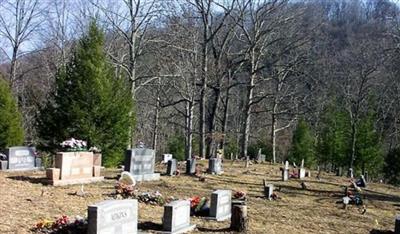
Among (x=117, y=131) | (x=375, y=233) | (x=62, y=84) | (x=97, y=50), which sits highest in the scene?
(x=97, y=50)

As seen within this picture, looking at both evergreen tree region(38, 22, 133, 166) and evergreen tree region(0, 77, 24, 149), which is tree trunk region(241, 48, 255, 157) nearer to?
evergreen tree region(38, 22, 133, 166)

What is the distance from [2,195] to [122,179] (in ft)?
13.0

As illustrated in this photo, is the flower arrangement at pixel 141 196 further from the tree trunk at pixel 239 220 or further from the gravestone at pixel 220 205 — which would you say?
the tree trunk at pixel 239 220

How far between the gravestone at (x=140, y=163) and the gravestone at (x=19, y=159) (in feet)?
14.4

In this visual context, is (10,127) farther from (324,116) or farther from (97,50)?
(324,116)

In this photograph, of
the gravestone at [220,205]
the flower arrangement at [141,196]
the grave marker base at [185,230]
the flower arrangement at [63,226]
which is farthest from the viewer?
the flower arrangement at [141,196]

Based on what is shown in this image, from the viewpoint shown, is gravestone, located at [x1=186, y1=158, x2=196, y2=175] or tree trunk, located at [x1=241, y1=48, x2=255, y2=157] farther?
tree trunk, located at [x1=241, y1=48, x2=255, y2=157]

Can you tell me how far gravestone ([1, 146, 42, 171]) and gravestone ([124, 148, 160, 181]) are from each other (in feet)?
14.4

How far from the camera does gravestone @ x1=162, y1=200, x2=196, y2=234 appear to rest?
9352 millimetres

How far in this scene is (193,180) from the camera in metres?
18.4

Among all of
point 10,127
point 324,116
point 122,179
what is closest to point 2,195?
point 122,179

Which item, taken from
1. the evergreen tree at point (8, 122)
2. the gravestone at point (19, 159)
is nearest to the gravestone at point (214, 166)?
the gravestone at point (19, 159)

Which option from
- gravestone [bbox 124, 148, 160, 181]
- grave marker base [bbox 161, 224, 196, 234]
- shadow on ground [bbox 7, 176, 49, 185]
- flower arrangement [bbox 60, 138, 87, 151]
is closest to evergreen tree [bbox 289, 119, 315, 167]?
gravestone [bbox 124, 148, 160, 181]

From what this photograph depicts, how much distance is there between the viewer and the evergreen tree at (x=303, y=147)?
147ft
